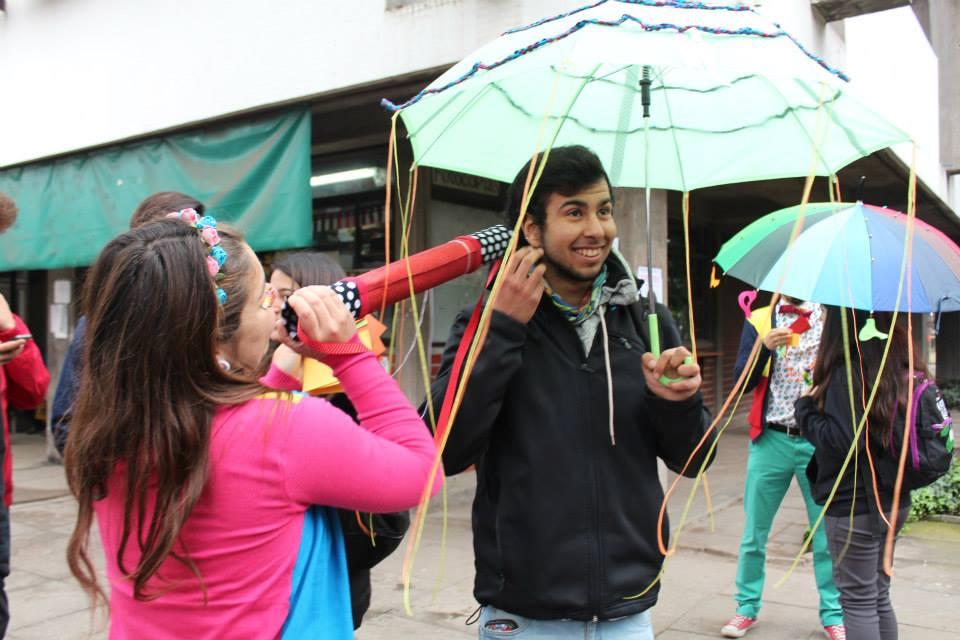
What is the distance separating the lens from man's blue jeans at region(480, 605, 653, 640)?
6.27ft

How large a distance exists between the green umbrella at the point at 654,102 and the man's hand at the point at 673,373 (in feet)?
0.41

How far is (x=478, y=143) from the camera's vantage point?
7.43ft

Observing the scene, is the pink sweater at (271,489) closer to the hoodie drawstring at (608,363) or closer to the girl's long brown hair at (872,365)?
the hoodie drawstring at (608,363)

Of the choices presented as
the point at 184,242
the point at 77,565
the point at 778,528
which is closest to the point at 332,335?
the point at 184,242

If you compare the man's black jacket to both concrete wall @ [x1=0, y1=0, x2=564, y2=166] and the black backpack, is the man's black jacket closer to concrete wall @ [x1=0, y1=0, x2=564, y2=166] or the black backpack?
the black backpack

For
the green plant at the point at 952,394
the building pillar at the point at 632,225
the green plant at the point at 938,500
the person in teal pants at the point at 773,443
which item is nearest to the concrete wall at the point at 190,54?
the building pillar at the point at 632,225

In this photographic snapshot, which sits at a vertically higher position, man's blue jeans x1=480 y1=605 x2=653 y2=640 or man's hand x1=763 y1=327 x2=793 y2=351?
man's hand x1=763 y1=327 x2=793 y2=351

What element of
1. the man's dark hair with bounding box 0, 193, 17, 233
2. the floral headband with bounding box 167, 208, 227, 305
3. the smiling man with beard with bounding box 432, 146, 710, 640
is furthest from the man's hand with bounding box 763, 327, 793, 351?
the man's dark hair with bounding box 0, 193, 17, 233

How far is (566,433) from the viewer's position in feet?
6.32

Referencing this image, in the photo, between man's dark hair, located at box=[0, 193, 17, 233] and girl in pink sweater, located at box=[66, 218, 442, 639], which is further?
man's dark hair, located at box=[0, 193, 17, 233]

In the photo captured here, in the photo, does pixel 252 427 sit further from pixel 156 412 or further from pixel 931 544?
pixel 931 544

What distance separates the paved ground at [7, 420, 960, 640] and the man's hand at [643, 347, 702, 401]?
1472mm

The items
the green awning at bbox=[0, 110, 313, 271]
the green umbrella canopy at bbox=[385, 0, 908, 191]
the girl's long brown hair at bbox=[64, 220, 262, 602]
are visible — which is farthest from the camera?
the green awning at bbox=[0, 110, 313, 271]

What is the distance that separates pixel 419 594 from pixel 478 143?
3.21 m
